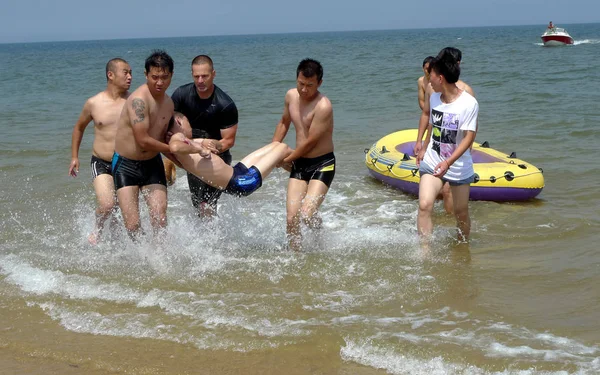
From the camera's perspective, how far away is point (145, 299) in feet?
16.6

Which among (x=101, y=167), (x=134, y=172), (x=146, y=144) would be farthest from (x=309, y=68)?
(x=101, y=167)

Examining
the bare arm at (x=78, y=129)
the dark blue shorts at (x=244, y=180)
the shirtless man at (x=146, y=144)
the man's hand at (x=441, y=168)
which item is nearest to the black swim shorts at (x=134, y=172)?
the shirtless man at (x=146, y=144)

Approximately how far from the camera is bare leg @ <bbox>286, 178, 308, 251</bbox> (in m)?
5.89

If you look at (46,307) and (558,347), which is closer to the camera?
(558,347)

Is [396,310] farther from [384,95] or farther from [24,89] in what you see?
[24,89]

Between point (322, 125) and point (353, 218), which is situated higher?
point (322, 125)

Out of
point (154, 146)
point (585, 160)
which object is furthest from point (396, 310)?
point (585, 160)

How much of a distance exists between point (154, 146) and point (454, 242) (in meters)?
2.94

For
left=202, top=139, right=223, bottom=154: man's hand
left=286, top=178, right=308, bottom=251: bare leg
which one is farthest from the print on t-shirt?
left=202, top=139, right=223, bottom=154: man's hand

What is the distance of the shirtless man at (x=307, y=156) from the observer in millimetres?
5773

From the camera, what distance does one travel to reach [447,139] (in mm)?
5492

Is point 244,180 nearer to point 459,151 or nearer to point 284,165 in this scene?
point 284,165

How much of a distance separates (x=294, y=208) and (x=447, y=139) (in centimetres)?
142

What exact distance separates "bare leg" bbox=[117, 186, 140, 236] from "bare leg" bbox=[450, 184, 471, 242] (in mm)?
2628
